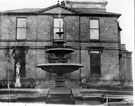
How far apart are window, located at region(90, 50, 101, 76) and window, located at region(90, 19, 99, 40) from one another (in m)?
0.77

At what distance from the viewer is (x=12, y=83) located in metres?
13.2

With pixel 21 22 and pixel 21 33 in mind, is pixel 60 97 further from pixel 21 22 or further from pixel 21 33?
pixel 21 22

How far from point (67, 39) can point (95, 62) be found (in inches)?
74.0

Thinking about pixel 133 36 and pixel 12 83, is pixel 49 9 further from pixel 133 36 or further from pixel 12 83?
pixel 133 36

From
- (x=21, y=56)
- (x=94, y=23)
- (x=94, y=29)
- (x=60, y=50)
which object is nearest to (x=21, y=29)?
(x=21, y=56)

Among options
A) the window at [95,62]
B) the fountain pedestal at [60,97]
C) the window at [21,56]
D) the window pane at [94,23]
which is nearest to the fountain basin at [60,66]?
the fountain pedestal at [60,97]

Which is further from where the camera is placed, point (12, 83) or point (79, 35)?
point (79, 35)

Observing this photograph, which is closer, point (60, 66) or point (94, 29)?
point (60, 66)

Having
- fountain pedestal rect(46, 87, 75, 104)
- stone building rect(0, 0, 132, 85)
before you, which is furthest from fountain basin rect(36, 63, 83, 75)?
stone building rect(0, 0, 132, 85)

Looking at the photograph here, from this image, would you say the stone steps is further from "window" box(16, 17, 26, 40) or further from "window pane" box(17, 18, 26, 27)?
"window pane" box(17, 18, 26, 27)

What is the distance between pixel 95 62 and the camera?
15.1 meters

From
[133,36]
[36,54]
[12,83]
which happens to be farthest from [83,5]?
[133,36]

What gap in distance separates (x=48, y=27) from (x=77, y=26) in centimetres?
153

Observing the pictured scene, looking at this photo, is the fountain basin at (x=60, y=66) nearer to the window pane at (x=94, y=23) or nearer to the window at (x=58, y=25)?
the window at (x=58, y=25)
